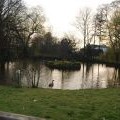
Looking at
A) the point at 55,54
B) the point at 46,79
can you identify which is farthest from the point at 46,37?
the point at 46,79

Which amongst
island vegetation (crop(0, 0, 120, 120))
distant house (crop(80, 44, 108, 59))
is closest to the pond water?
island vegetation (crop(0, 0, 120, 120))

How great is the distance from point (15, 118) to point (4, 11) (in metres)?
39.8

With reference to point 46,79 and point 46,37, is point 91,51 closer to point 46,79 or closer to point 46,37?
point 46,37

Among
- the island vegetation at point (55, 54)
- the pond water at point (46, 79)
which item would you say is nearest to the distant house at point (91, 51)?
the island vegetation at point (55, 54)

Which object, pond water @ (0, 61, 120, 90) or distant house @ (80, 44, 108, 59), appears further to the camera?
distant house @ (80, 44, 108, 59)

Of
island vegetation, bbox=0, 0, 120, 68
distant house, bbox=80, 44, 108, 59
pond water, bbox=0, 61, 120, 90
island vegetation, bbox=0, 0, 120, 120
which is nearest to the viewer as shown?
island vegetation, bbox=0, 0, 120, 120

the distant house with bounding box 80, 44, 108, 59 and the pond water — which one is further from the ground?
the distant house with bounding box 80, 44, 108, 59

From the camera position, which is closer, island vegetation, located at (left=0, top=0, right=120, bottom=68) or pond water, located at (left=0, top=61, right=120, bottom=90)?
pond water, located at (left=0, top=61, right=120, bottom=90)

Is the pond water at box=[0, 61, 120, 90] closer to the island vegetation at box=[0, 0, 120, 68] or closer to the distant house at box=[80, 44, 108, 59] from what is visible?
the island vegetation at box=[0, 0, 120, 68]

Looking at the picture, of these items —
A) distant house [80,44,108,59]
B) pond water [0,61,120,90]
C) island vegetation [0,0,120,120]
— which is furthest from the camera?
distant house [80,44,108,59]

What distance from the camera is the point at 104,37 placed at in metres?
68.1

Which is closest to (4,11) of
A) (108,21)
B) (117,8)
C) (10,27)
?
(10,27)

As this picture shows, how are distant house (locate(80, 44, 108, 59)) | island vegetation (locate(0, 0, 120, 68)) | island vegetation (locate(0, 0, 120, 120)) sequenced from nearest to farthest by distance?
island vegetation (locate(0, 0, 120, 120)) → island vegetation (locate(0, 0, 120, 68)) → distant house (locate(80, 44, 108, 59))

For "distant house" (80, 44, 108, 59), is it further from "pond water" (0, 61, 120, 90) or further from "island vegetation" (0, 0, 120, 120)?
"pond water" (0, 61, 120, 90)
